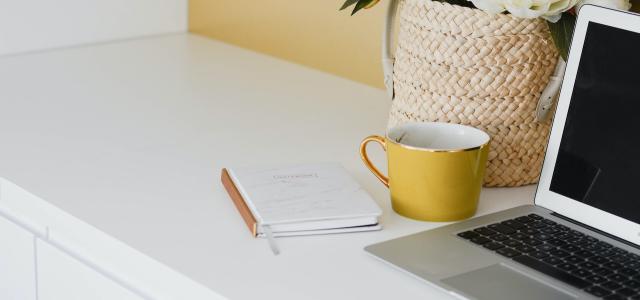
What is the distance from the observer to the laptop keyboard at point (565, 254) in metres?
0.89

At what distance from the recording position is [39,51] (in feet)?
5.59

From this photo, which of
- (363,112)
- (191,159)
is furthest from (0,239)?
(363,112)

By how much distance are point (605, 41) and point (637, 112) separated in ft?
0.27

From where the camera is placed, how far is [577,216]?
40.4 inches

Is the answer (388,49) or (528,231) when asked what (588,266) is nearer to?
(528,231)

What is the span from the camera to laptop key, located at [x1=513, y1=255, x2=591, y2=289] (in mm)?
892

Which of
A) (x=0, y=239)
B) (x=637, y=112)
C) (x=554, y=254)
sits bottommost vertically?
(x=0, y=239)

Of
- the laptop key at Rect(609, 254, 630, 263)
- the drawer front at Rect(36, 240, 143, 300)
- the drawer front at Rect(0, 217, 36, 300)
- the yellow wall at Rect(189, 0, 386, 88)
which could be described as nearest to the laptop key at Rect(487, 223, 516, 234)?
the laptop key at Rect(609, 254, 630, 263)

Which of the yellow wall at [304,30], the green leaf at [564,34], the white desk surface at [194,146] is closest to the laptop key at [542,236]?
the white desk surface at [194,146]

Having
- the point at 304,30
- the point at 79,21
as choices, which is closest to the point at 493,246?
the point at 304,30

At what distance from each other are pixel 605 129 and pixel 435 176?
18 cm

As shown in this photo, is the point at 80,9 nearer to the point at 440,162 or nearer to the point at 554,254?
the point at 440,162

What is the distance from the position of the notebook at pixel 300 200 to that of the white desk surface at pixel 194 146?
1 cm

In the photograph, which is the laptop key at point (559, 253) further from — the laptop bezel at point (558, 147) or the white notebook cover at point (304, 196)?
the white notebook cover at point (304, 196)
